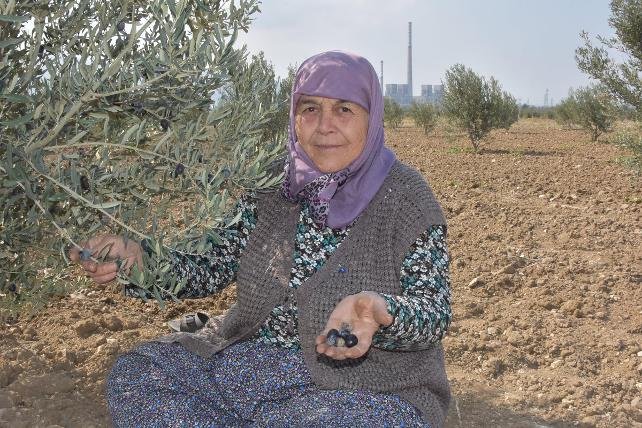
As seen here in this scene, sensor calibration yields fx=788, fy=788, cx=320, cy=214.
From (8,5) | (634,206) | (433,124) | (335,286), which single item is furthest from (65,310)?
(433,124)

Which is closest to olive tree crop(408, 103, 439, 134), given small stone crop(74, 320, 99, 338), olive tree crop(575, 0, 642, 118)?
olive tree crop(575, 0, 642, 118)

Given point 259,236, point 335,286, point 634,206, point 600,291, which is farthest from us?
point 634,206

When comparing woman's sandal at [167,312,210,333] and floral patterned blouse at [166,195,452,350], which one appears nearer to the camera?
floral patterned blouse at [166,195,452,350]

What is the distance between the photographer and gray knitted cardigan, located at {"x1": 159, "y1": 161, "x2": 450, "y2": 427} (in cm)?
271

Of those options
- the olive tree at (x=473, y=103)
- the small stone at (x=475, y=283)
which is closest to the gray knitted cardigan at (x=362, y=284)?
the small stone at (x=475, y=283)

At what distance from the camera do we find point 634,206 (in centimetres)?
899

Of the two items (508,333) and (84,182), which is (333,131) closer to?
(84,182)

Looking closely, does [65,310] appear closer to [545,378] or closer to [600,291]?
[545,378]

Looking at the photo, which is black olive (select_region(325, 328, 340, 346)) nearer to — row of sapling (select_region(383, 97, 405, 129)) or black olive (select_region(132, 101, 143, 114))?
black olive (select_region(132, 101, 143, 114))

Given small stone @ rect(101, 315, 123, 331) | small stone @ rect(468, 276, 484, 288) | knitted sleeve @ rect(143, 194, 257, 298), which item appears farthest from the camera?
small stone @ rect(468, 276, 484, 288)

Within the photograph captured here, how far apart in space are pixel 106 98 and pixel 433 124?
26.4 metres

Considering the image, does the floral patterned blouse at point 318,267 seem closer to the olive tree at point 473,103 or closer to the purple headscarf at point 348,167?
the purple headscarf at point 348,167

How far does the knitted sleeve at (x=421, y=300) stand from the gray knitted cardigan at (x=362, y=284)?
1.9 inches

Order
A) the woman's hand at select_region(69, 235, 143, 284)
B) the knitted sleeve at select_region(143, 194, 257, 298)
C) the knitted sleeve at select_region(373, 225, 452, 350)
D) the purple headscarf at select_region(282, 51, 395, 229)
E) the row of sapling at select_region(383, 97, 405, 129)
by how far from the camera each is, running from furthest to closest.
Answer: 1. the row of sapling at select_region(383, 97, 405, 129)
2. the knitted sleeve at select_region(143, 194, 257, 298)
3. the purple headscarf at select_region(282, 51, 395, 229)
4. the knitted sleeve at select_region(373, 225, 452, 350)
5. the woman's hand at select_region(69, 235, 143, 284)
